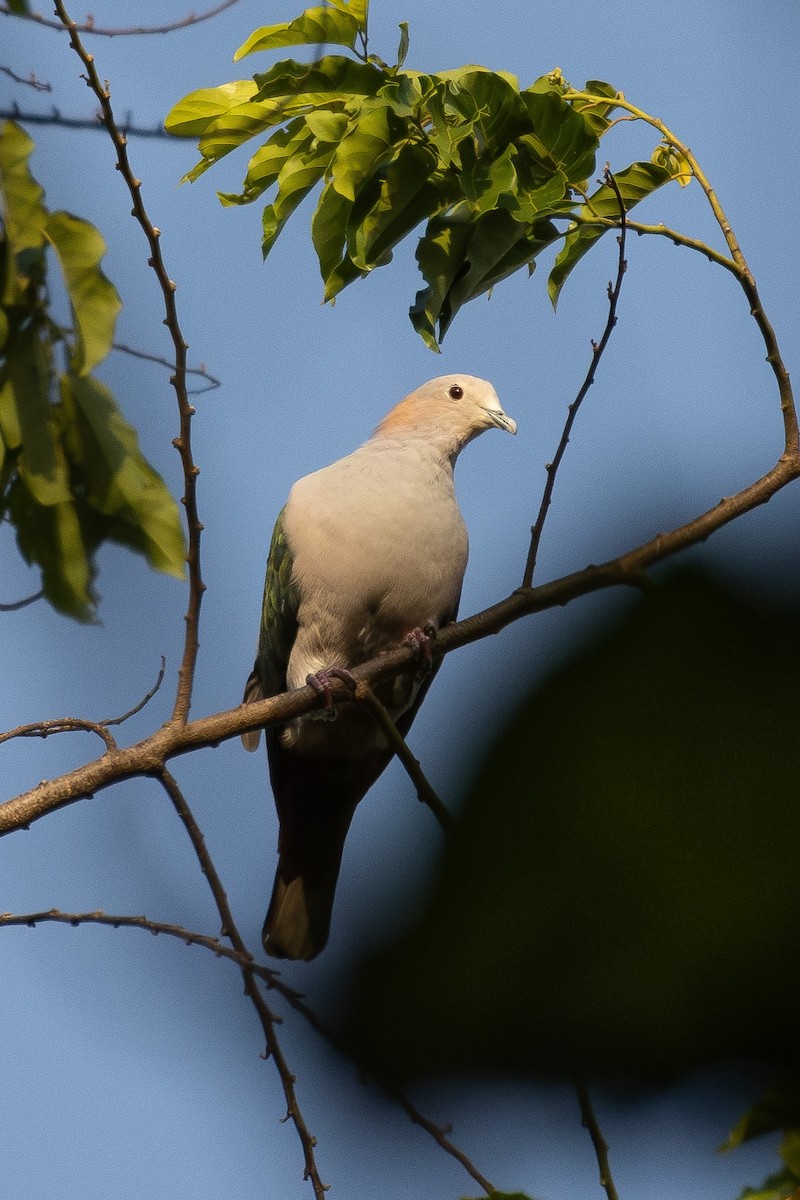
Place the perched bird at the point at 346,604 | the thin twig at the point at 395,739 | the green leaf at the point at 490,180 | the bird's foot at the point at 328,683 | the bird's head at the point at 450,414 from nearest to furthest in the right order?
the thin twig at the point at 395,739 < the green leaf at the point at 490,180 < the bird's foot at the point at 328,683 < the perched bird at the point at 346,604 < the bird's head at the point at 450,414

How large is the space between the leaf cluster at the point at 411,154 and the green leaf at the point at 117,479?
542 millimetres

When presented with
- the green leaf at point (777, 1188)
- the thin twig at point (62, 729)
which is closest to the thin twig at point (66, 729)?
the thin twig at point (62, 729)

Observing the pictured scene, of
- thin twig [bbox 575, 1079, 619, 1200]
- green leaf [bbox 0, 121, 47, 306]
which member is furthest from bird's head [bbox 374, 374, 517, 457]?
thin twig [bbox 575, 1079, 619, 1200]

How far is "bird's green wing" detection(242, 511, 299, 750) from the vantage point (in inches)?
144

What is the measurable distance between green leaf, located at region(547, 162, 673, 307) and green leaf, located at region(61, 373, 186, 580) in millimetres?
951

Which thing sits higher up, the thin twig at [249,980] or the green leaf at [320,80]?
the green leaf at [320,80]

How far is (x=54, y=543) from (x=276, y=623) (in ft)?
6.37

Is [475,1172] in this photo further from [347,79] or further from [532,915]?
[347,79]

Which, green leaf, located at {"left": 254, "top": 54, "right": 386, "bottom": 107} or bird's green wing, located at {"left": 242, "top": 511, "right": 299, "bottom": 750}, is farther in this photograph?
bird's green wing, located at {"left": 242, "top": 511, "right": 299, "bottom": 750}

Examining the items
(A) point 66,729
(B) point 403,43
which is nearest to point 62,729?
(A) point 66,729

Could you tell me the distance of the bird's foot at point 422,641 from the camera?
2.84 m

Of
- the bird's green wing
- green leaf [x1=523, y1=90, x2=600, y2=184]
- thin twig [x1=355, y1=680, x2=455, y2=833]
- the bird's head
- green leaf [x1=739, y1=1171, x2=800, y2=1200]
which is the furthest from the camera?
the bird's head

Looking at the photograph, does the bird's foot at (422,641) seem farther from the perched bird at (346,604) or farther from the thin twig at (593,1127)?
the thin twig at (593,1127)

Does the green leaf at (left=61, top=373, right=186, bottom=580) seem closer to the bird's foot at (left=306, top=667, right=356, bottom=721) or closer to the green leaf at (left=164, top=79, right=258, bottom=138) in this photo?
the green leaf at (left=164, top=79, right=258, bottom=138)
